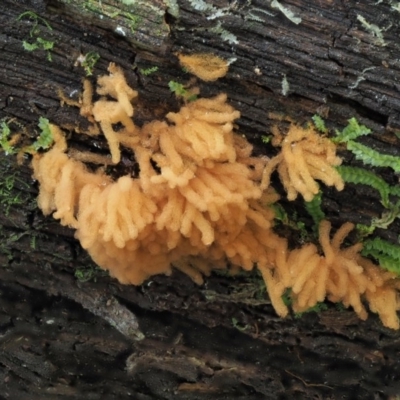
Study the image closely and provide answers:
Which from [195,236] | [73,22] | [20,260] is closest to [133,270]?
[195,236]

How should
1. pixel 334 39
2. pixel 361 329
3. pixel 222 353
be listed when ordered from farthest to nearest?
pixel 222 353
pixel 361 329
pixel 334 39

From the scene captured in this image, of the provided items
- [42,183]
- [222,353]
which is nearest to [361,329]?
[222,353]

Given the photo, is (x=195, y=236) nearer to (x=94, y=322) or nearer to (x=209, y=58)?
(x=209, y=58)

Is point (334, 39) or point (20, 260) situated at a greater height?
point (334, 39)

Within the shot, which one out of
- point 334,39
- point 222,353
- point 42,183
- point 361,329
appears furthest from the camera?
point 222,353

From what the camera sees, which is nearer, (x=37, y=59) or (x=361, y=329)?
(x=37, y=59)

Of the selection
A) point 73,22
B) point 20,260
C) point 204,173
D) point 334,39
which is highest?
point 334,39

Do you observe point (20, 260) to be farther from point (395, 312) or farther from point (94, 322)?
point (395, 312)
